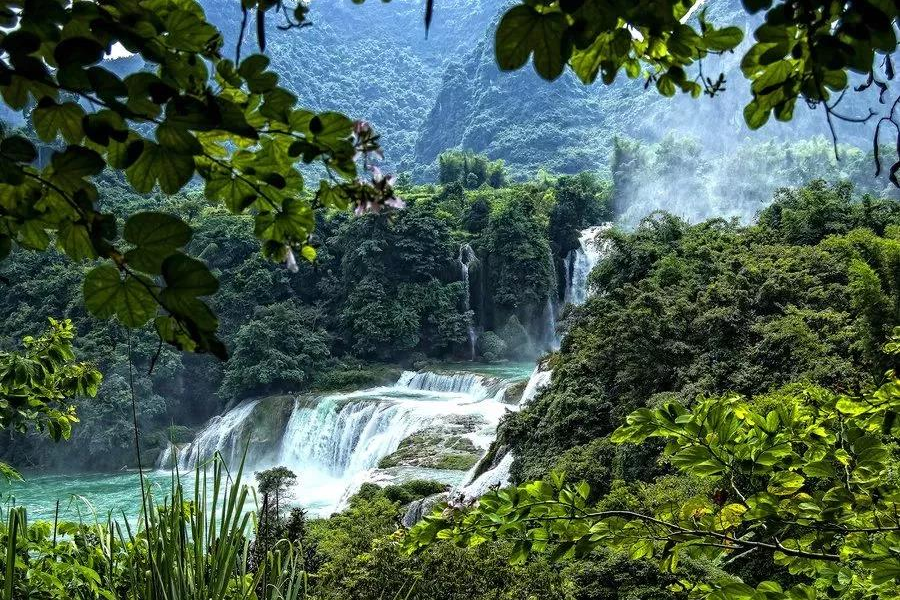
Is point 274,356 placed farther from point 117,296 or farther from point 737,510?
point 117,296

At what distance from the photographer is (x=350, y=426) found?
615 inches

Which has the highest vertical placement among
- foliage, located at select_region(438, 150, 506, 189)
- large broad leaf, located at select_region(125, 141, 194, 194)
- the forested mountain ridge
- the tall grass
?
the forested mountain ridge

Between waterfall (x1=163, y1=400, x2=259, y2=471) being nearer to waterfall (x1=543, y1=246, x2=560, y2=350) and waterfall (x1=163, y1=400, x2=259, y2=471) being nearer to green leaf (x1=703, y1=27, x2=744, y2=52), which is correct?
waterfall (x1=543, y1=246, x2=560, y2=350)

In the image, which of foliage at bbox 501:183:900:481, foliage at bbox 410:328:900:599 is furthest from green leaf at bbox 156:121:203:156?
foliage at bbox 501:183:900:481

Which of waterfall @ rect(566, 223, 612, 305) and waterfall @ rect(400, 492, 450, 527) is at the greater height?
waterfall @ rect(566, 223, 612, 305)

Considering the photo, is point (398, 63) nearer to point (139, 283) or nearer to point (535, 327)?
point (535, 327)

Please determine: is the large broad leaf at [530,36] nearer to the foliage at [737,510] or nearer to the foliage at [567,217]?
the foliage at [737,510]

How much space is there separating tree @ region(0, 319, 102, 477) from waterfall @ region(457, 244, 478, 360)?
68.7 ft

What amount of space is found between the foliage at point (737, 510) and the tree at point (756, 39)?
69cm

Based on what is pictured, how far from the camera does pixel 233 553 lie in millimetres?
1502

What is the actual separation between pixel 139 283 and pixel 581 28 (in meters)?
0.43

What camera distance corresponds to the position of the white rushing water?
46.0 feet

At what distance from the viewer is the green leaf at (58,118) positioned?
0.60 metres

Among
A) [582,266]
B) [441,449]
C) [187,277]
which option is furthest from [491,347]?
[187,277]
